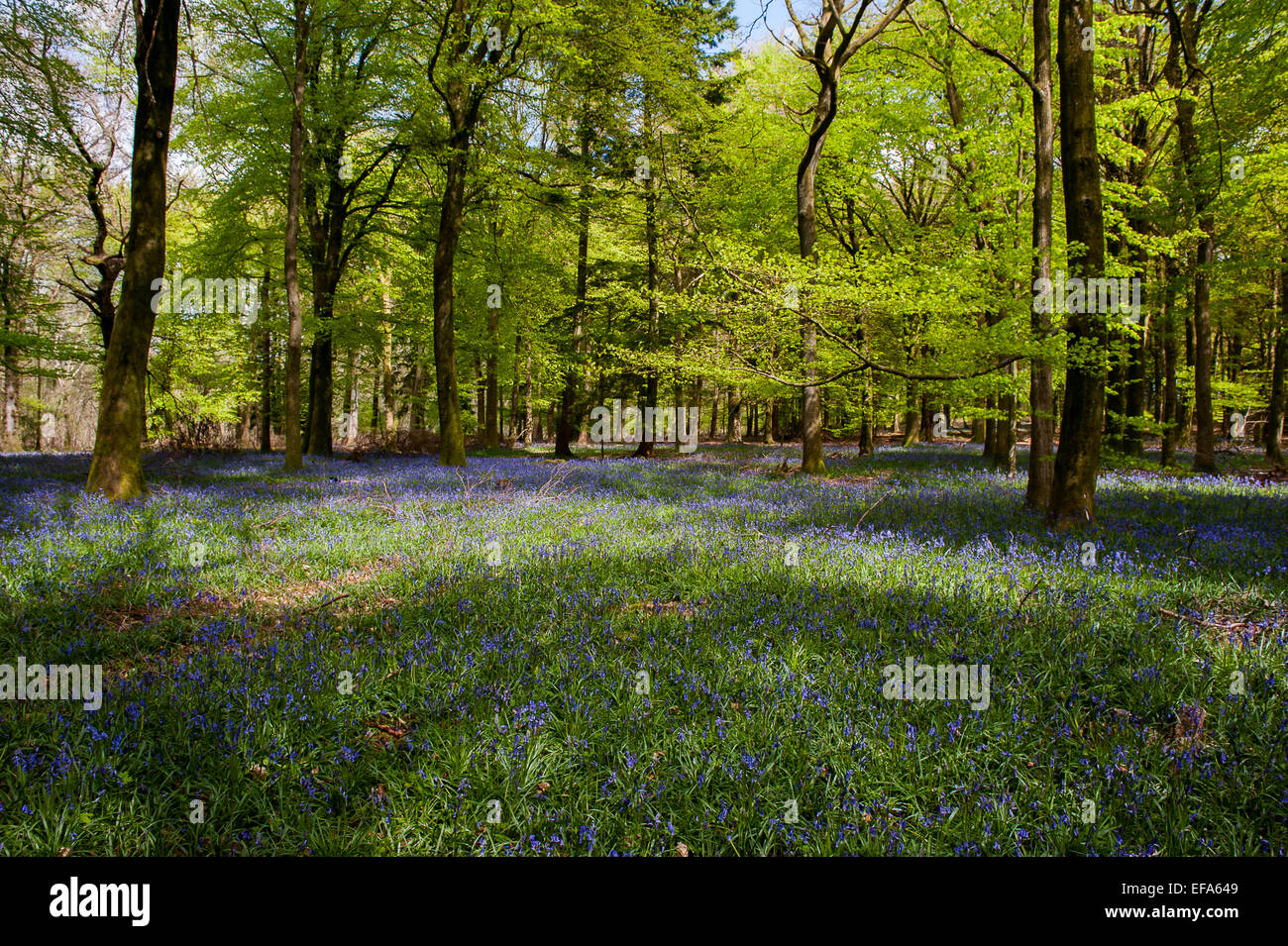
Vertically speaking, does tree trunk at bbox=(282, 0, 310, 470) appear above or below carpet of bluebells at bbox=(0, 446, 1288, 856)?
above

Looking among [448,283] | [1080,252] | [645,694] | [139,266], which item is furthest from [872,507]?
[448,283]

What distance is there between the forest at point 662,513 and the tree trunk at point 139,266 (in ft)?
0.17

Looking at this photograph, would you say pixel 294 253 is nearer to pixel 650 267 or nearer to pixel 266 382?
pixel 650 267

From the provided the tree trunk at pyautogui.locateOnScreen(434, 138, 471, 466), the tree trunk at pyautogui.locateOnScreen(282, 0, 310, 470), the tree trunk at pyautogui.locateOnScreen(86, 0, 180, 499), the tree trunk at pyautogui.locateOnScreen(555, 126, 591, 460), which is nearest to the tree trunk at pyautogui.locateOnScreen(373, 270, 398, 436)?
the tree trunk at pyautogui.locateOnScreen(555, 126, 591, 460)

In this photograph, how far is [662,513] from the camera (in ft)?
28.5

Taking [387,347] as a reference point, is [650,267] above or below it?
above

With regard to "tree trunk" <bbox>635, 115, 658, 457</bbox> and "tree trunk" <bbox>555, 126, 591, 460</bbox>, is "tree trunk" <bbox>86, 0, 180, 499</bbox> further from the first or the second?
"tree trunk" <bbox>555, 126, 591, 460</bbox>

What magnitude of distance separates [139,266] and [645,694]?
10.5 meters

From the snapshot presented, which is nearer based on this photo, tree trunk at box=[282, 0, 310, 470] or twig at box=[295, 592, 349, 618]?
twig at box=[295, 592, 349, 618]

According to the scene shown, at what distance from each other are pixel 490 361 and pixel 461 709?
25586mm

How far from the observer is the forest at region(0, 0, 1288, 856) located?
2.46 m

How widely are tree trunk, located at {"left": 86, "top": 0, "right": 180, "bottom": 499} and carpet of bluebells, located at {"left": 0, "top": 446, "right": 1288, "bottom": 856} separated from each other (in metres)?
2.11
